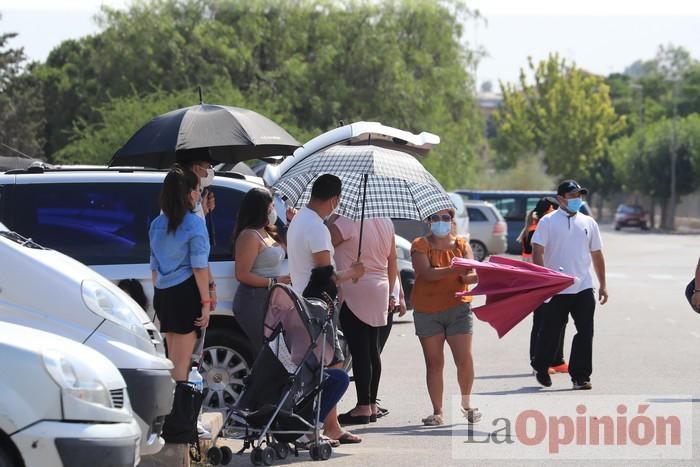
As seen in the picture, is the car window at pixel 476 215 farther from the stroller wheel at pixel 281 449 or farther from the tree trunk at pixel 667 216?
the tree trunk at pixel 667 216

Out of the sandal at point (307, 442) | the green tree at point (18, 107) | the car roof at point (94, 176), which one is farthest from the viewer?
the green tree at point (18, 107)

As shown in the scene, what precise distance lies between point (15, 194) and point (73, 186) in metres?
0.43

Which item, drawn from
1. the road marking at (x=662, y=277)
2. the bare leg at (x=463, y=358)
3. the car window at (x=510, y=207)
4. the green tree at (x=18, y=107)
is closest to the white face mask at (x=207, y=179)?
the bare leg at (x=463, y=358)

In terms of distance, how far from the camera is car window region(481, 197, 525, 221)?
1561 inches

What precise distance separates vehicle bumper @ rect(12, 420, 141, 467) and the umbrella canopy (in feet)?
12.9

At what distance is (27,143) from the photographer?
48.0m

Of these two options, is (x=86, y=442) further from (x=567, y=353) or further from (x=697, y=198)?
(x=697, y=198)

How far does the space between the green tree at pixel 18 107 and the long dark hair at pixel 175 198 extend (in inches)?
1476

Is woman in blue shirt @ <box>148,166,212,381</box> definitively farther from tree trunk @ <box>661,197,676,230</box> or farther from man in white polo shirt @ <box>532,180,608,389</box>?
tree trunk @ <box>661,197,676,230</box>

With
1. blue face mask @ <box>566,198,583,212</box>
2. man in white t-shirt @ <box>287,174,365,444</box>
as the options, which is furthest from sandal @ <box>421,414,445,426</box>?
blue face mask @ <box>566,198,583,212</box>

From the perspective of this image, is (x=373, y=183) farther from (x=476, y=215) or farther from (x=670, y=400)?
(x=476, y=215)

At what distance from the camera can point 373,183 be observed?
33.8ft

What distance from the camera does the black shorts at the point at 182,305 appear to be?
27.0 feet

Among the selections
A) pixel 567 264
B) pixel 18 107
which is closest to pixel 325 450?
pixel 567 264
